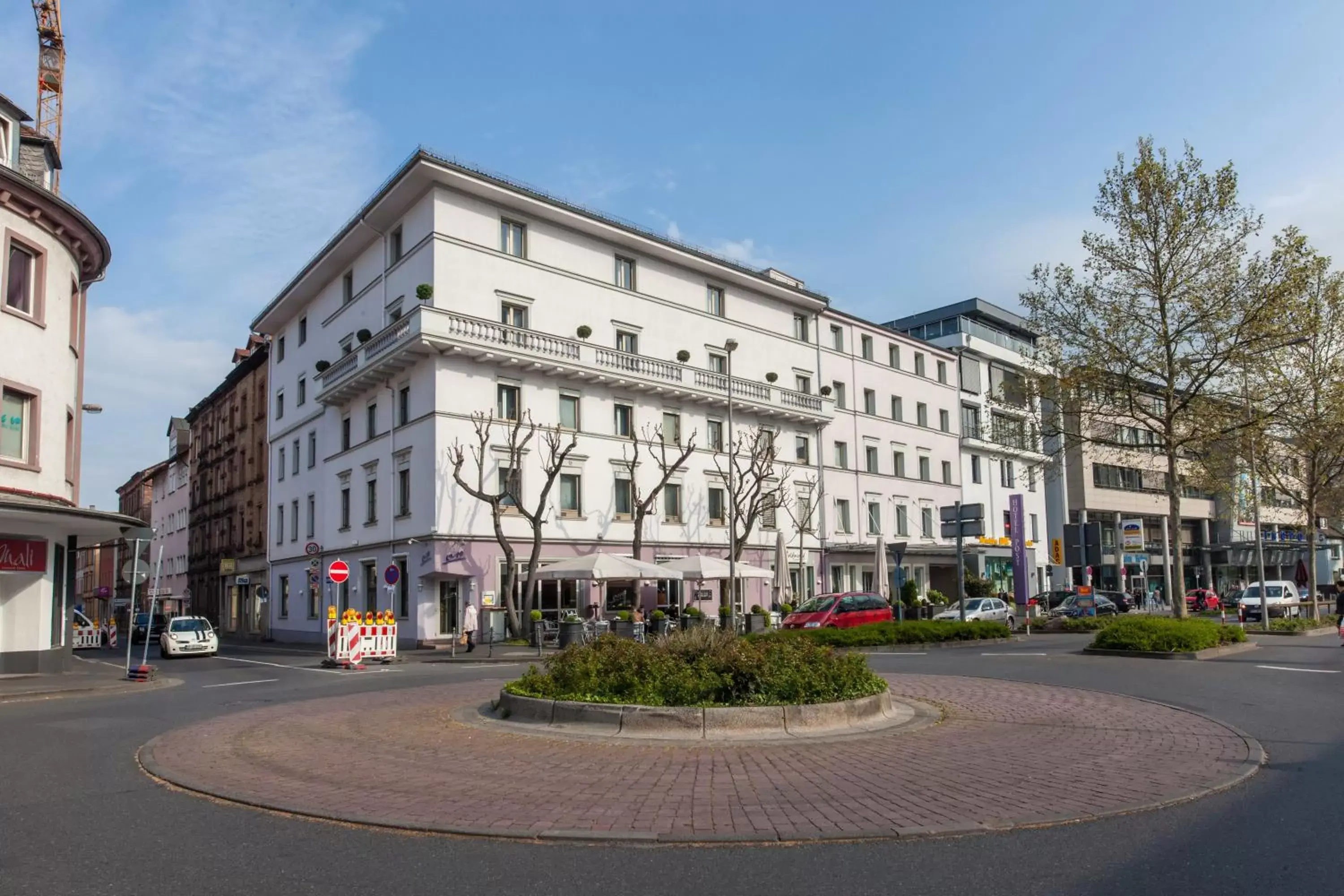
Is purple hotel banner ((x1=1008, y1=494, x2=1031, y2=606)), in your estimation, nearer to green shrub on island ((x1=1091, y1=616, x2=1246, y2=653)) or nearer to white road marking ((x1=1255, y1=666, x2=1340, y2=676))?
green shrub on island ((x1=1091, y1=616, x2=1246, y2=653))

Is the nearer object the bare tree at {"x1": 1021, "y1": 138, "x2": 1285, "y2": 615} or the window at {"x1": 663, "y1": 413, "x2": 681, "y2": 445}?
the bare tree at {"x1": 1021, "y1": 138, "x2": 1285, "y2": 615}

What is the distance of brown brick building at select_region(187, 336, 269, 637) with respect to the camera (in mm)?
52781

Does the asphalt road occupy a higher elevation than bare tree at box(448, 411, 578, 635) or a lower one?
lower

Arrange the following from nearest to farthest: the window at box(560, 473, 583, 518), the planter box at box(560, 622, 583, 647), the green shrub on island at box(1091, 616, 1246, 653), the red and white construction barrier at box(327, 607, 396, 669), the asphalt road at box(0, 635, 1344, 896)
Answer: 1. the asphalt road at box(0, 635, 1344, 896)
2. the green shrub on island at box(1091, 616, 1246, 653)
3. the red and white construction barrier at box(327, 607, 396, 669)
4. the planter box at box(560, 622, 583, 647)
5. the window at box(560, 473, 583, 518)

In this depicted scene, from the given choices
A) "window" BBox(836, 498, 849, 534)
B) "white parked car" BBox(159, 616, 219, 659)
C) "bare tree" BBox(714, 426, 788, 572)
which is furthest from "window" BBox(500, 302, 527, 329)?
"window" BBox(836, 498, 849, 534)

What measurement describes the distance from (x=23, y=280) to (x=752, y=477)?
30.2m

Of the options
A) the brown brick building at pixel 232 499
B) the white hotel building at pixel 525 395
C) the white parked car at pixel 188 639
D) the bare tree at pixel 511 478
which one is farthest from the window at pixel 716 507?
the brown brick building at pixel 232 499

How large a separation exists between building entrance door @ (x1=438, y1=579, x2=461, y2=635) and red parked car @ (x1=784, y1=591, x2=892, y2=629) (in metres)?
11.6

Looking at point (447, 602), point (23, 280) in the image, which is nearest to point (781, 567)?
point (447, 602)

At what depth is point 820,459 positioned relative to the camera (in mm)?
49312

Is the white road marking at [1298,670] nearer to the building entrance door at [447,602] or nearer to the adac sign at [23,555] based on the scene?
the building entrance door at [447,602]

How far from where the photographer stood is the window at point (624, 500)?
129 feet

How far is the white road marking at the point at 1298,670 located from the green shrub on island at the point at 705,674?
→ 1029 centimetres

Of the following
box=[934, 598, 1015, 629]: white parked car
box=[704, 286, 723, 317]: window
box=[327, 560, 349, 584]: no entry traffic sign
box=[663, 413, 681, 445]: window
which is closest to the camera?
box=[327, 560, 349, 584]: no entry traffic sign
